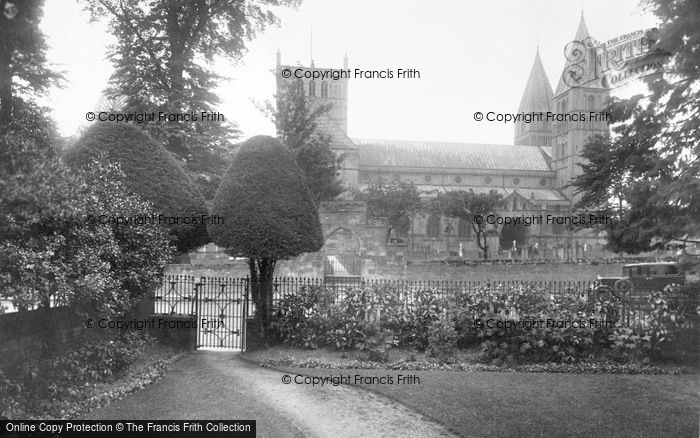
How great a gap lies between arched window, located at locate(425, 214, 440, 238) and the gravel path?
176 feet

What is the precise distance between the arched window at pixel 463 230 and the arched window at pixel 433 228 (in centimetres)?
255

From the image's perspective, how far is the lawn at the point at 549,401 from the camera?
292 inches

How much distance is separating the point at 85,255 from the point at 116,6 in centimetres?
1388

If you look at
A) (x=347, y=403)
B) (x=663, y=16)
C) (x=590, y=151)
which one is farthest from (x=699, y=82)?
(x=590, y=151)

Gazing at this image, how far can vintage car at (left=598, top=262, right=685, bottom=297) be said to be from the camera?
45.5ft

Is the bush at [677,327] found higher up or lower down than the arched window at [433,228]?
lower down

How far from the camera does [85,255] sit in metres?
8.14

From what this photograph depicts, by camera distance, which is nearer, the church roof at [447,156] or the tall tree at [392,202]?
the tall tree at [392,202]

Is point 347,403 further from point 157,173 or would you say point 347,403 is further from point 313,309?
point 157,173

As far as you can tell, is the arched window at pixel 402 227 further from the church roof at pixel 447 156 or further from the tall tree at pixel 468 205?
the church roof at pixel 447 156

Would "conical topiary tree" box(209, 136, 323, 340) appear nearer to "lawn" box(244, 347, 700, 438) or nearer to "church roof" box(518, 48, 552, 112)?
"lawn" box(244, 347, 700, 438)

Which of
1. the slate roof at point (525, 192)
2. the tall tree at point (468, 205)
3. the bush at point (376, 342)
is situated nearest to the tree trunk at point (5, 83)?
the bush at point (376, 342)

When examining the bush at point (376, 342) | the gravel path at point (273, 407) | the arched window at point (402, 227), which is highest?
the arched window at point (402, 227)

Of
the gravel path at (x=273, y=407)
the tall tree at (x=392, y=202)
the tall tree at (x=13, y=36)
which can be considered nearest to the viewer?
the tall tree at (x=13, y=36)
